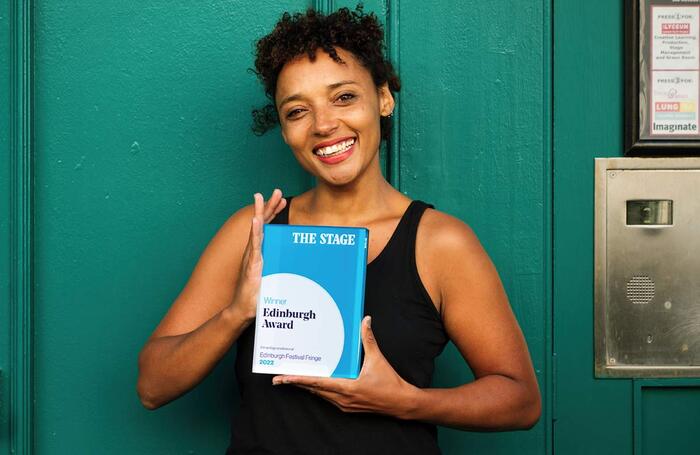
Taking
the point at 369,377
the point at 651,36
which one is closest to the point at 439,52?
the point at 651,36

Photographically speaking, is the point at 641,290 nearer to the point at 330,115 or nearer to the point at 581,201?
the point at 581,201

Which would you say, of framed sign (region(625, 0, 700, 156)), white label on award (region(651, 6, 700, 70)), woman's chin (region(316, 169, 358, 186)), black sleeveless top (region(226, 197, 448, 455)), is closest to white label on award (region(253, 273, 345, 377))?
black sleeveless top (region(226, 197, 448, 455))

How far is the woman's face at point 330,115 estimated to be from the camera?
1.48 meters

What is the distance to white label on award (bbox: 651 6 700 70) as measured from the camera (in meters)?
1.78

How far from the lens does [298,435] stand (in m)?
1.41

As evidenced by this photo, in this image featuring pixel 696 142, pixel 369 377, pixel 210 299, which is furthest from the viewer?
pixel 696 142

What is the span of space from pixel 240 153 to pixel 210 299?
43 centimetres

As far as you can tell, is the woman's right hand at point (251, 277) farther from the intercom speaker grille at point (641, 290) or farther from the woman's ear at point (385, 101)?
the intercom speaker grille at point (641, 290)

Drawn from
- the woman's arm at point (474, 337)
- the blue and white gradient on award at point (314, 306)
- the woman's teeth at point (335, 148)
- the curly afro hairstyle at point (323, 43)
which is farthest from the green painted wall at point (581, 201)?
the blue and white gradient on award at point (314, 306)

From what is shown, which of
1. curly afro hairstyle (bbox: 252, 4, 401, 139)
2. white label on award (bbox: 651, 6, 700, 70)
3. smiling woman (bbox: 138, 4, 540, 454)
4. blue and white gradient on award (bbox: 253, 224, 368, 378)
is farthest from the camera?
white label on award (bbox: 651, 6, 700, 70)

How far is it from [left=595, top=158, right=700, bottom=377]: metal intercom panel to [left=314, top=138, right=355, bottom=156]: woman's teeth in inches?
24.5

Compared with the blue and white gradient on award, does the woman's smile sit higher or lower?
higher

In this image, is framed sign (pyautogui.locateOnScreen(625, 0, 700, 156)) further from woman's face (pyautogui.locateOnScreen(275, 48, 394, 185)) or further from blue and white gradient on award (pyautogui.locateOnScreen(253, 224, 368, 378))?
blue and white gradient on award (pyautogui.locateOnScreen(253, 224, 368, 378))

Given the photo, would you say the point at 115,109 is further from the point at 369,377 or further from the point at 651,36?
the point at 651,36
